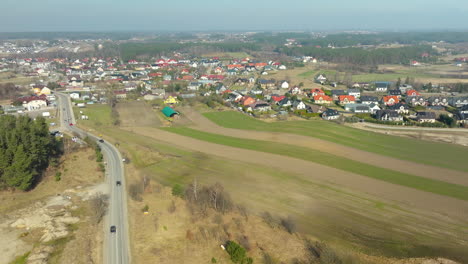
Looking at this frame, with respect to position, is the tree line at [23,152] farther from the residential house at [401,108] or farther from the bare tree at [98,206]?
the residential house at [401,108]

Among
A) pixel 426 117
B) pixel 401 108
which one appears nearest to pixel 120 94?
pixel 401 108

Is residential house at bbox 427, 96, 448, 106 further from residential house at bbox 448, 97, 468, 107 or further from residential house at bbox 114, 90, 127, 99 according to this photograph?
residential house at bbox 114, 90, 127, 99

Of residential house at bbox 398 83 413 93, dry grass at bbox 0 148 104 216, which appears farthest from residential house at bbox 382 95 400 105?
dry grass at bbox 0 148 104 216

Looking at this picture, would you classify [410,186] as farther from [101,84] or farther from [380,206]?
[101,84]

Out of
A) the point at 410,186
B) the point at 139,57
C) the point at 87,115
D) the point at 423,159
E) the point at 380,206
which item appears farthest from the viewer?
the point at 139,57

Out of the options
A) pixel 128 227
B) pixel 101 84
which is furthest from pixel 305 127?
pixel 101 84

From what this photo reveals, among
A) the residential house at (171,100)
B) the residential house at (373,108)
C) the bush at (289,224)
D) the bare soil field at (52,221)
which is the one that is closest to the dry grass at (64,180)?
the bare soil field at (52,221)
